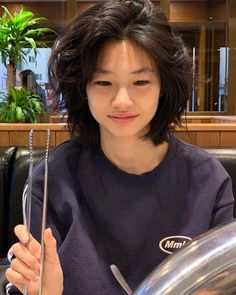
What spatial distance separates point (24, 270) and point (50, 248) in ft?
0.16

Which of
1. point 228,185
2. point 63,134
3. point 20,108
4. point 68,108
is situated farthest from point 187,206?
point 20,108

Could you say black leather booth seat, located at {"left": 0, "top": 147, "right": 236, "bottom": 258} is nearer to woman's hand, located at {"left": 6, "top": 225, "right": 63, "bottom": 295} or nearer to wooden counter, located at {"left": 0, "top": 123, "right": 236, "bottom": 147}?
wooden counter, located at {"left": 0, "top": 123, "right": 236, "bottom": 147}

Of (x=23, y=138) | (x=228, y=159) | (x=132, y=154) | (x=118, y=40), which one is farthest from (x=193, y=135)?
(x=118, y=40)

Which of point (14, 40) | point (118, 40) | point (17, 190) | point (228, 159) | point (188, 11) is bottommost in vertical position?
point (17, 190)

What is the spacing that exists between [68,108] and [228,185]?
0.39 metres

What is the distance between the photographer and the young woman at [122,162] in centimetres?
83

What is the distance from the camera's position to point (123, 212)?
91cm

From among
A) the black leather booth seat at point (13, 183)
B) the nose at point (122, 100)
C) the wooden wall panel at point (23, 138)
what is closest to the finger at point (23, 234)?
the nose at point (122, 100)

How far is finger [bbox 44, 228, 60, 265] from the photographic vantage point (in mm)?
585

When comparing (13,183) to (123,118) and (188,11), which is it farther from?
(188,11)

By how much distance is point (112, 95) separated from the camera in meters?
0.80

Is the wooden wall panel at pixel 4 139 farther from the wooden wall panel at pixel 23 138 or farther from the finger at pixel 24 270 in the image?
the finger at pixel 24 270

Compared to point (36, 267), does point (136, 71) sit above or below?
above

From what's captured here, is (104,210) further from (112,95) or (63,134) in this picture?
(63,134)
